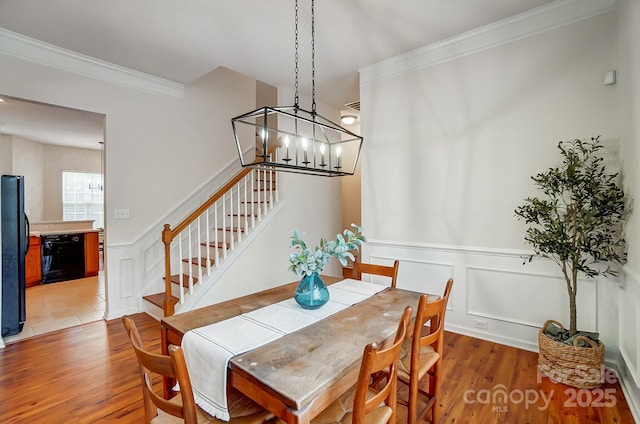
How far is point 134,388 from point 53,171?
712 cm

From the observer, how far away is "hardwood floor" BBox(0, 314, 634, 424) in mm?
1923

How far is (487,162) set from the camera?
9.57 feet

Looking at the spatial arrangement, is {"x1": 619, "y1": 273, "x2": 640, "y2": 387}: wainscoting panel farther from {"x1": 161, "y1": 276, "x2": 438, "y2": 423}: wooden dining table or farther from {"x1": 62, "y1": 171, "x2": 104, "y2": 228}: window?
{"x1": 62, "y1": 171, "x2": 104, "y2": 228}: window

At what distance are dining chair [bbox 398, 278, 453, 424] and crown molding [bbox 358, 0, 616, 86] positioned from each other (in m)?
2.47

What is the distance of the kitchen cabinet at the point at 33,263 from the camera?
498 centimetres

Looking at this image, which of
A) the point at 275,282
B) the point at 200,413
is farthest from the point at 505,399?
the point at 275,282

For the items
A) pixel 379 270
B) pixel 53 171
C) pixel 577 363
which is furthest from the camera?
pixel 53 171

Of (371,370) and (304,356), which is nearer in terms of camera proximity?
(371,370)

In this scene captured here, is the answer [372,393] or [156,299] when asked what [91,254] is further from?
[372,393]

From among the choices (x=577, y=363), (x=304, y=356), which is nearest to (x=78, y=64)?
(x=304, y=356)

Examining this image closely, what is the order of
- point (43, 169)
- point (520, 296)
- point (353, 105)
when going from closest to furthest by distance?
point (520, 296) → point (353, 105) → point (43, 169)

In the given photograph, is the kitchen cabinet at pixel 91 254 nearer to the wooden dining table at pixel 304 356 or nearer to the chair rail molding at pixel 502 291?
the wooden dining table at pixel 304 356

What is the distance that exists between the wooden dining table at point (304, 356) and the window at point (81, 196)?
7.59 m

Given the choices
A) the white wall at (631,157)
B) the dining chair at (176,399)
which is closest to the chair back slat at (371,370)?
the dining chair at (176,399)
